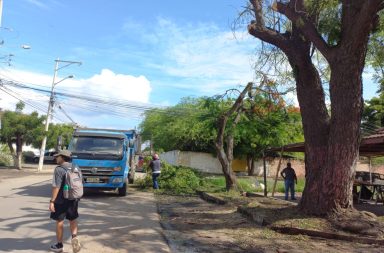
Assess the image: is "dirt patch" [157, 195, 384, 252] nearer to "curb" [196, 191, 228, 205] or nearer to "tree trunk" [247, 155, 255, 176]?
"curb" [196, 191, 228, 205]

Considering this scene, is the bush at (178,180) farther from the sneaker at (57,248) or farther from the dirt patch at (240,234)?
the sneaker at (57,248)

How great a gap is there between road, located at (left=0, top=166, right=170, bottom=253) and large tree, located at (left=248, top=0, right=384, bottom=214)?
3969mm

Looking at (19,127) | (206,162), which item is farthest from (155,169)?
(206,162)

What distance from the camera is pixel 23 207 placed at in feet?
44.6

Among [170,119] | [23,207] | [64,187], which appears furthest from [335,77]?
[170,119]

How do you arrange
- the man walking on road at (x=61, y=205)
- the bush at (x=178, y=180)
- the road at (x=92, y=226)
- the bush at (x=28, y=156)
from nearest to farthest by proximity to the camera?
the man walking on road at (x=61, y=205), the road at (x=92, y=226), the bush at (x=178, y=180), the bush at (x=28, y=156)

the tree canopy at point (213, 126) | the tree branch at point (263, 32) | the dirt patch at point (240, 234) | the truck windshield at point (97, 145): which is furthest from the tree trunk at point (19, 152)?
the tree branch at point (263, 32)

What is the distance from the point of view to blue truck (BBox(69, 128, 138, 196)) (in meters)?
17.8

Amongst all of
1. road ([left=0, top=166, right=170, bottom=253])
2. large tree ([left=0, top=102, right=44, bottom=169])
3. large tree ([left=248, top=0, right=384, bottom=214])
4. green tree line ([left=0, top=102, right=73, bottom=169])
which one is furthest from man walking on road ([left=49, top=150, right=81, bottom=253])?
large tree ([left=0, top=102, right=44, bottom=169])

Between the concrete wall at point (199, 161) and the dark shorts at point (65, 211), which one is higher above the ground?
the concrete wall at point (199, 161)

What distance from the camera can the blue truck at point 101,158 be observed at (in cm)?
1780

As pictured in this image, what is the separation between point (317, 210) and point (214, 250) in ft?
11.1

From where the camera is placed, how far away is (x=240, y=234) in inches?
416

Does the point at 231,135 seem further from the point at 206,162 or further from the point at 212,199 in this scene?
the point at 206,162
